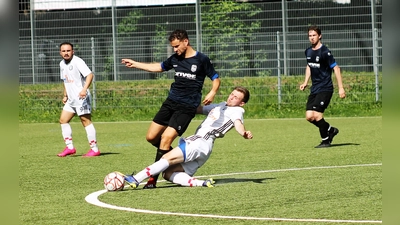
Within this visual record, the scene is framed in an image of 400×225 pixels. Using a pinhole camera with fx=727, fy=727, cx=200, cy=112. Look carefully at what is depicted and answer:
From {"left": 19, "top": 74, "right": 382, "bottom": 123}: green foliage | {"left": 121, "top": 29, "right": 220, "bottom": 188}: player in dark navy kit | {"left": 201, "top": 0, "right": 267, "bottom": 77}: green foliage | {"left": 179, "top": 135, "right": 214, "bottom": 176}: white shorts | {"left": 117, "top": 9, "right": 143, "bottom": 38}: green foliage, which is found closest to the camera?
{"left": 179, "top": 135, "right": 214, "bottom": 176}: white shorts

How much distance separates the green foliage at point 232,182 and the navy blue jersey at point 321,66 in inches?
48.1

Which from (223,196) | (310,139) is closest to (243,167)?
(223,196)

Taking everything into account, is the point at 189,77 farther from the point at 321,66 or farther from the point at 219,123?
the point at 321,66

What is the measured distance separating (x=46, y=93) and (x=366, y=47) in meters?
11.4

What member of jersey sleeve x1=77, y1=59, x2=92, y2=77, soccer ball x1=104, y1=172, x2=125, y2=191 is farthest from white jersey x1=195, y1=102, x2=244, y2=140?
jersey sleeve x1=77, y1=59, x2=92, y2=77

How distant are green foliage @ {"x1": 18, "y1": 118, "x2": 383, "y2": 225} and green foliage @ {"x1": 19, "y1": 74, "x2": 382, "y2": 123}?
6.67 metres

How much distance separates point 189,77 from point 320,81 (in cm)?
587

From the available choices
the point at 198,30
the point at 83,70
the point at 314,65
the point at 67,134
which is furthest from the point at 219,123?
the point at 198,30

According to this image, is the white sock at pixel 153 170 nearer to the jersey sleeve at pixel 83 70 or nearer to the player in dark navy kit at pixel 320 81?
the jersey sleeve at pixel 83 70

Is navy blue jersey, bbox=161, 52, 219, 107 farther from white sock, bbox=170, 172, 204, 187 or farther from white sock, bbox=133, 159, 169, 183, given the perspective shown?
white sock, bbox=133, 159, 169, 183

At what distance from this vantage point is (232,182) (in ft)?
29.3

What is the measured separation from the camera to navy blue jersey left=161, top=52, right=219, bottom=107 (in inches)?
361

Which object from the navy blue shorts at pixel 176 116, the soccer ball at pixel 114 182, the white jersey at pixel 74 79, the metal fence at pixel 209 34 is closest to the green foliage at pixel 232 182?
the soccer ball at pixel 114 182

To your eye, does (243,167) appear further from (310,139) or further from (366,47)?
(366,47)
